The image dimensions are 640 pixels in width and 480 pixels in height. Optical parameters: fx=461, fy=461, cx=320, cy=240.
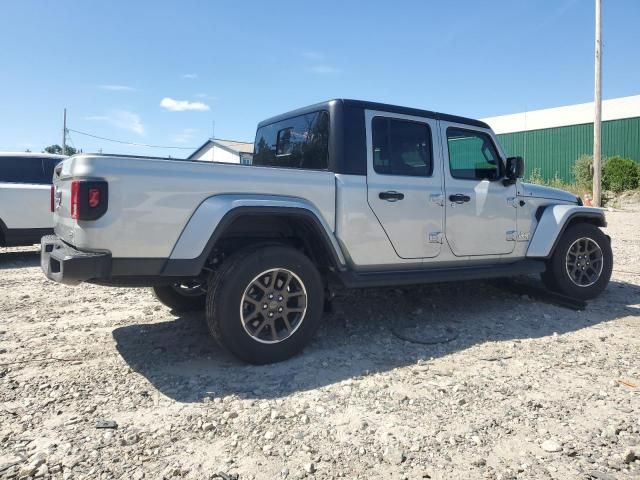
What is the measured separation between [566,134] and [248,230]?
30291 mm

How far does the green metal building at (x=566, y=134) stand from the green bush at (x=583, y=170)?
5.62ft

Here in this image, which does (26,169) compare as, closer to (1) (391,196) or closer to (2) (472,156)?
(1) (391,196)

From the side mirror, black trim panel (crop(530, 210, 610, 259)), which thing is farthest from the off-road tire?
black trim panel (crop(530, 210, 610, 259))

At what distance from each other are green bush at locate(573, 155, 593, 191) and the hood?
70.6 ft

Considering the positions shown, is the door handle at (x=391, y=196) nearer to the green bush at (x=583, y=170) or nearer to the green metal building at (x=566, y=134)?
→ the green bush at (x=583, y=170)

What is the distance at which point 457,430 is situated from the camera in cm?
259

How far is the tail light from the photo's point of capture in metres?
2.83

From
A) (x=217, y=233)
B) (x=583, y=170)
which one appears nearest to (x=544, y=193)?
(x=217, y=233)

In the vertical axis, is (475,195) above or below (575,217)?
above

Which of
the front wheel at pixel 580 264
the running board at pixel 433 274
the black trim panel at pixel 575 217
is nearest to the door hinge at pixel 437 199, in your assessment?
the running board at pixel 433 274

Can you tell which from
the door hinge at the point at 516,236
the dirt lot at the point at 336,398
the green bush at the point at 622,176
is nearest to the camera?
the dirt lot at the point at 336,398

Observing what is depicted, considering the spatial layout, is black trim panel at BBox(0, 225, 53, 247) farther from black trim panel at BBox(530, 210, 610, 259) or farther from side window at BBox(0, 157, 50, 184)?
black trim panel at BBox(530, 210, 610, 259)

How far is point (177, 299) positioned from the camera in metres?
4.60

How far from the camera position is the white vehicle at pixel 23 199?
7.66 meters
